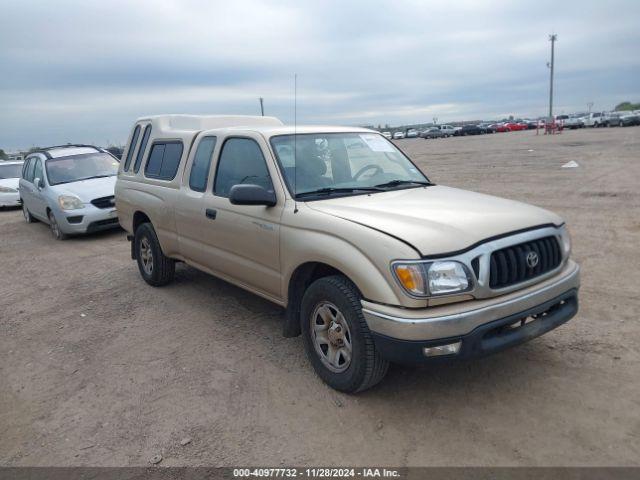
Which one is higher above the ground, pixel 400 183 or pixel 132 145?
pixel 132 145

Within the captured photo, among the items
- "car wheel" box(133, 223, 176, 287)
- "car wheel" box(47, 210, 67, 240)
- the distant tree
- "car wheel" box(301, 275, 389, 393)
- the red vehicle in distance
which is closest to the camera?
"car wheel" box(301, 275, 389, 393)

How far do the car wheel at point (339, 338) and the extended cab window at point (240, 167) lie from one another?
1091 millimetres

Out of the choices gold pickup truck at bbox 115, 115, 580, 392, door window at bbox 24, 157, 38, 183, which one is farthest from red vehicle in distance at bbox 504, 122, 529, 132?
gold pickup truck at bbox 115, 115, 580, 392

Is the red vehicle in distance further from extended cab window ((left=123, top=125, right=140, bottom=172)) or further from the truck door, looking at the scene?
the truck door

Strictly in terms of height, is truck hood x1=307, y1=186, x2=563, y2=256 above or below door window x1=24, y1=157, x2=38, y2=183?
below

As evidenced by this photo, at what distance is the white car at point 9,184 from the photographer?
15.6 m

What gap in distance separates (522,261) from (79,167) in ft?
32.7

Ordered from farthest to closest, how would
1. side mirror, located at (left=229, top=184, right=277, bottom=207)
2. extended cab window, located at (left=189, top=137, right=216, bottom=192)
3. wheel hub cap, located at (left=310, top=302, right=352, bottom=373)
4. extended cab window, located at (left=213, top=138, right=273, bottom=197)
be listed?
1. extended cab window, located at (left=189, top=137, right=216, bottom=192)
2. extended cab window, located at (left=213, top=138, right=273, bottom=197)
3. side mirror, located at (left=229, top=184, right=277, bottom=207)
4. wheel hub cap, located at (left=310, top=302, right=352, bottom=373)

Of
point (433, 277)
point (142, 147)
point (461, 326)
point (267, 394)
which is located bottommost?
point (267, 394)

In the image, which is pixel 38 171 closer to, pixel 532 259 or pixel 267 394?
pixel 267 394

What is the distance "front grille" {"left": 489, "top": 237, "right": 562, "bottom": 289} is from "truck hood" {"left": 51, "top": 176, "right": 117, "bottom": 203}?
847 cm

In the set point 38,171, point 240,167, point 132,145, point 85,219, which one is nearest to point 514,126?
point 38,171

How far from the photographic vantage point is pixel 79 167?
35.3 ft

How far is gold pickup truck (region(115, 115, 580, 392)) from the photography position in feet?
9.98
